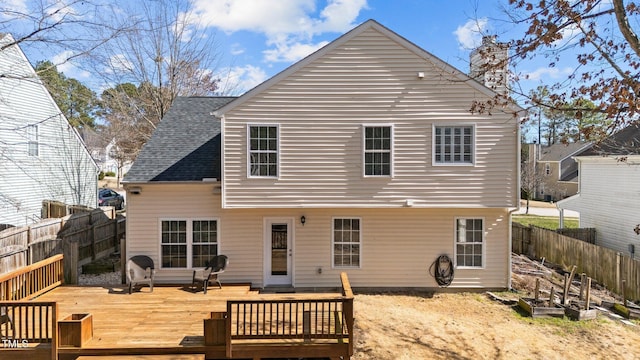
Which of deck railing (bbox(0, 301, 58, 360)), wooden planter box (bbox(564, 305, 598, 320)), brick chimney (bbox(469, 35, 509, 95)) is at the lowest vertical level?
wooden planter box (bbox(564, 305, 598, 320))

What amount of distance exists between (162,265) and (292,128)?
5.53 metres

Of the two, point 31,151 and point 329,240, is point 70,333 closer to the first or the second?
point 329,240

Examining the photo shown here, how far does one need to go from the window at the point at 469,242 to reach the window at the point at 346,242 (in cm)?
299

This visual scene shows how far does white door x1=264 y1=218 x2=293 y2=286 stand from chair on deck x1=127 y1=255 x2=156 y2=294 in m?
3.20

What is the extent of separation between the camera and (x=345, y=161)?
1105 centimetres

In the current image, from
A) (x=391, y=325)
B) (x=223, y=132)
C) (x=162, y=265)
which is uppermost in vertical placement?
(x=223, y=132)

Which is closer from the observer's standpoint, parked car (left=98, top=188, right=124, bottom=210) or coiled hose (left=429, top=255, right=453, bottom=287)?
coiled hose (left=429, top=255, right=453, bottom=287)

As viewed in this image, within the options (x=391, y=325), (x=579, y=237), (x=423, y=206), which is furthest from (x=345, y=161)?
(x=579, y=237)

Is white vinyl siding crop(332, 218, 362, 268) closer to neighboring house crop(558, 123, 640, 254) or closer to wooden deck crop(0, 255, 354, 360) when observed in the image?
wooden deck crop(0, 255, 354, 360)

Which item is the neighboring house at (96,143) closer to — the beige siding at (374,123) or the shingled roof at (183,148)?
the shingled roof at (183,148)

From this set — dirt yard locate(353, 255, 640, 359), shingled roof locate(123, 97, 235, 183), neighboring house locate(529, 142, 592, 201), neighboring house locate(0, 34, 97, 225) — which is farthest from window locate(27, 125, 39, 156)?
neighboring house locate(529, 142, 592, 201)

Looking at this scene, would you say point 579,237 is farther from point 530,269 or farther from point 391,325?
point 391,325

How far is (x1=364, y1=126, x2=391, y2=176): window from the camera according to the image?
36.4ft

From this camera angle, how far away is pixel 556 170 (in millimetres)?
41000
